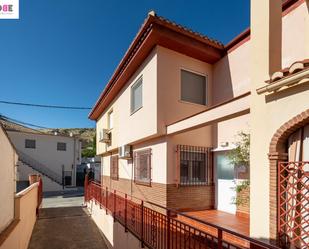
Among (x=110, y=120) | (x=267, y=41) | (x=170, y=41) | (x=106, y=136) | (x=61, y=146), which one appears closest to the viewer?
(x=267, y=41)

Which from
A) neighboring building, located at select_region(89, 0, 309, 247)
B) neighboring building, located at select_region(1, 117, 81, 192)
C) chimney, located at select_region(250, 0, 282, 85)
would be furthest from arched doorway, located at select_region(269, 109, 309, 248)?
neighboring building, located at select_region(1, 117, 81, 192)

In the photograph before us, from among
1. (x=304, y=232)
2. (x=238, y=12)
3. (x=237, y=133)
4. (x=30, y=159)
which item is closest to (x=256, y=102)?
(x=304, y=232)

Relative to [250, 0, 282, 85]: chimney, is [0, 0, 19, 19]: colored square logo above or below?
above

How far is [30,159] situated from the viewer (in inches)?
1160

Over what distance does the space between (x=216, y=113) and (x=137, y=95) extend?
4.82m

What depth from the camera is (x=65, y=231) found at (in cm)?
1130

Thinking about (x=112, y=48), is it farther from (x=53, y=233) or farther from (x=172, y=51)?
(x=53, y=233)

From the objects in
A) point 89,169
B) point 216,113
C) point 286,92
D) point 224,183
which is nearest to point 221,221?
point 224,183

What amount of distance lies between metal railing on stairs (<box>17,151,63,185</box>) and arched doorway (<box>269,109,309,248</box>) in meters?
28.8

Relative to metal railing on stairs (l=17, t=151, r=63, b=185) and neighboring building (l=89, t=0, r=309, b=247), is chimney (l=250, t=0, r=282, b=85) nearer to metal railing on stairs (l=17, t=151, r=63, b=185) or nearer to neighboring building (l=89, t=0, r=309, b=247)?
neighboring building (l=89, t=0, r=309, b=247)

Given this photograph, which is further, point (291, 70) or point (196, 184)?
point (196, 184)

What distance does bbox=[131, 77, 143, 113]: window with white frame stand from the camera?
967cm

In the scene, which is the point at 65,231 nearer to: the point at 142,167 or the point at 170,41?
the point at 142,167

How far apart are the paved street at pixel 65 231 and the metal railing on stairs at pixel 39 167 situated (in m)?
14.5
